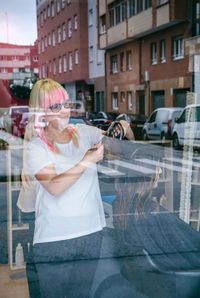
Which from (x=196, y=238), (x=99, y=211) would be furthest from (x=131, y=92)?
(x=196, y=238)

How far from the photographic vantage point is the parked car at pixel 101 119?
6.06 feet

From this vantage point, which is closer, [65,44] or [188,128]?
[65,44]

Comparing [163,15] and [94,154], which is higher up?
[163,15]

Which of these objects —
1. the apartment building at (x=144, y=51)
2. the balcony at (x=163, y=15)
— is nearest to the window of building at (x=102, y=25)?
the apartment building at (x=144, y=51)

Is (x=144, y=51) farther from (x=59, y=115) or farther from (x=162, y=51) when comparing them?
(x=59, y=115)

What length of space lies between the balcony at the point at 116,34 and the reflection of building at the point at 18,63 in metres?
0.35

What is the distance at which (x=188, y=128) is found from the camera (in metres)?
2.22

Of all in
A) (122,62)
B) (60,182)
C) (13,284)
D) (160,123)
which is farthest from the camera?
(13,284)

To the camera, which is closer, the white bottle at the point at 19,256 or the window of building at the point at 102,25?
the window of building at the point at 102,25

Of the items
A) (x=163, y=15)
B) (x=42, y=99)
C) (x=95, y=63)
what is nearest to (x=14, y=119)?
(x=42, y=99)

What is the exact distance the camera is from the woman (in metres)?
1.65

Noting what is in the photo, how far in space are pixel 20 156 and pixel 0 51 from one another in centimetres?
47

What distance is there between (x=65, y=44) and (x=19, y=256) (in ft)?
4.22

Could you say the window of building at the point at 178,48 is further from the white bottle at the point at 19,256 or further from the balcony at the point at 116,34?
the white bottle at the point at 19,256
